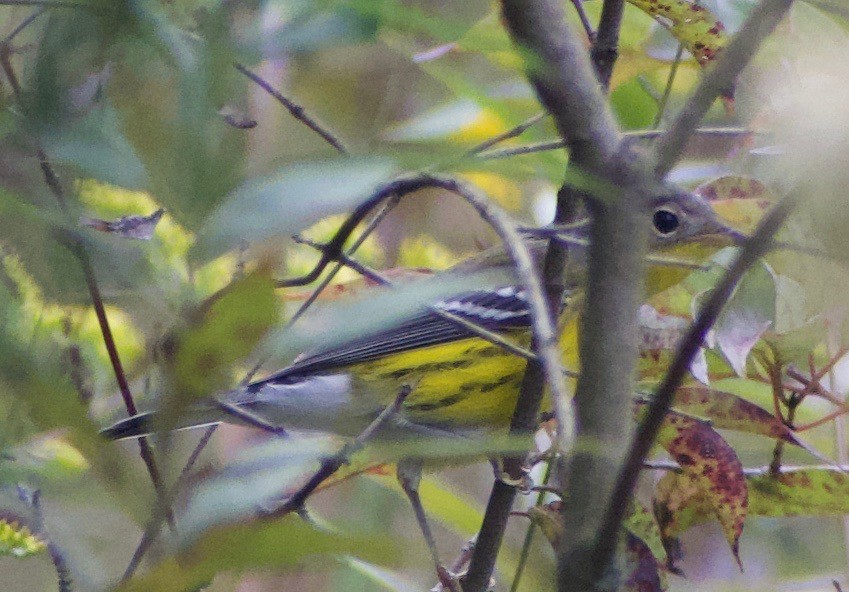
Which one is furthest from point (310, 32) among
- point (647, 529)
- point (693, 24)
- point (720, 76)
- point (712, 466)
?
point (647, 529)

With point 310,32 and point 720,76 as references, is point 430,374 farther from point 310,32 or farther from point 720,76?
point 720,76

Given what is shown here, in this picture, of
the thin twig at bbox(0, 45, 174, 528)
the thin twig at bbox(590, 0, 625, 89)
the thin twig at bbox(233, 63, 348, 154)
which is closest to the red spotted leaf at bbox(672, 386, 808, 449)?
the thin twig at bbox(590, 0, 625, 89)

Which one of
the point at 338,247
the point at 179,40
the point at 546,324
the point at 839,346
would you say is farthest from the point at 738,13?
the point at 179,40

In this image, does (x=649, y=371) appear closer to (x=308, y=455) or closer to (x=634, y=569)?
(x=634, y=569)

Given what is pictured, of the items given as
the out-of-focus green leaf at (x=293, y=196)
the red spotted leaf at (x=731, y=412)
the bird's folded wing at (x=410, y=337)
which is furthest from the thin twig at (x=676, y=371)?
the bird's folded wing at (x=410, y=337)

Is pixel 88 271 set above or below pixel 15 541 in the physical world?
above

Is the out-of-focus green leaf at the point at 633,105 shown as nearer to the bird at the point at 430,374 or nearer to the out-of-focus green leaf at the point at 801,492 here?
the bird at the point at 430,374
